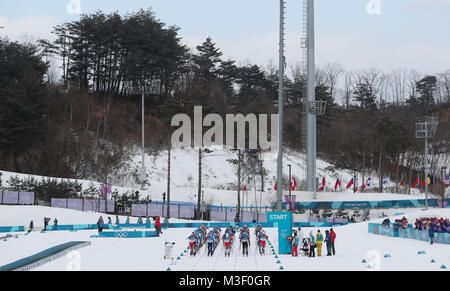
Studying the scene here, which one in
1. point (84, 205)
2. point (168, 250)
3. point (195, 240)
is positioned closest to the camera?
point (168, 250)

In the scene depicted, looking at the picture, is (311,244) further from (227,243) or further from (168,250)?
(168,250)

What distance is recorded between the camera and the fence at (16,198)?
55344 mm

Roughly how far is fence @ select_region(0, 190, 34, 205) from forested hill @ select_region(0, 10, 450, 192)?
14005 mm

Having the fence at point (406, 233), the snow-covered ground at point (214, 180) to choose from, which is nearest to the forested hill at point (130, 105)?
the snow-covered ground at point (214, 180)

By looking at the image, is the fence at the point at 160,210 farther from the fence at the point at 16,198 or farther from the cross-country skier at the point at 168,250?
the cross-country skier at the point at 168,250

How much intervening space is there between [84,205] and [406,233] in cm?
3199

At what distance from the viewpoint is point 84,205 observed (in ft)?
195

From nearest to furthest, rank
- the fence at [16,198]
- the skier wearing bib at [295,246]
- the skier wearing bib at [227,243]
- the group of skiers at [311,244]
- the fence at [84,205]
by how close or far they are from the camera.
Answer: the group of skiers at [311,244], the skier wearing bib at [295,246], the skier wearing bib at [227,243], the fence at [16,198], the fence at [84,205]

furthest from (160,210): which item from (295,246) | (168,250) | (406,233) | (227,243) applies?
(168,250)

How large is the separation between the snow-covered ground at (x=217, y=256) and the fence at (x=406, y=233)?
0.66 metres

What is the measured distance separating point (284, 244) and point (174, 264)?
6315 mm
